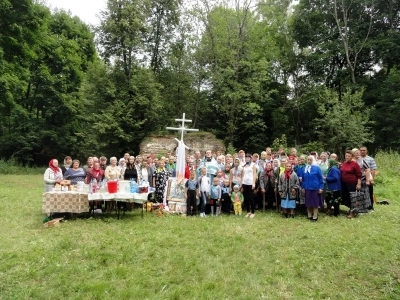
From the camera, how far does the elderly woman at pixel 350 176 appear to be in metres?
8.80

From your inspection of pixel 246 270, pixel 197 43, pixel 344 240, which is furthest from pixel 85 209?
pixel 197 43

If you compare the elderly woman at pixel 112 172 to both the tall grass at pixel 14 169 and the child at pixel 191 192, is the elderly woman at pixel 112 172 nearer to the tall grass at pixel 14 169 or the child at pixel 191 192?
the child at pixel 191 192

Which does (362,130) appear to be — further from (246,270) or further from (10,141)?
(10,141)

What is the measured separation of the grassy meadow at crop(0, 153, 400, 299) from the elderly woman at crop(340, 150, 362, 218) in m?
0.76

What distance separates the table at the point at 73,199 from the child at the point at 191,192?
137cm

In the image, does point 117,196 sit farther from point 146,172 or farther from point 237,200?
point 237,200

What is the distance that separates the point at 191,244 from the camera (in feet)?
22.0

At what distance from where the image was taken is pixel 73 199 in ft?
27.5

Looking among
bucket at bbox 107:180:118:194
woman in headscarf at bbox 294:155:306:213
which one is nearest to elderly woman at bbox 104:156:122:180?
bucket at bbox 107:180:118:194

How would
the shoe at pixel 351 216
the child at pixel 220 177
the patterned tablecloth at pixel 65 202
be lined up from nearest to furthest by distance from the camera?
the patterned tablecloth at pixel 65 202 < the shoe at pixel 351 216 < the child at pixel 220 177

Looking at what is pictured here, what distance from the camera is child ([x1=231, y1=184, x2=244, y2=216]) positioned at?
935cm

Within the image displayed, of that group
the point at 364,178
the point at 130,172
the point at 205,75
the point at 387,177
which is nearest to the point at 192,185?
the point at 130,172

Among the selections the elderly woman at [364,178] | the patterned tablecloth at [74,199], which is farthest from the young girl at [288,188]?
the patterned tablecloth at [74,199]

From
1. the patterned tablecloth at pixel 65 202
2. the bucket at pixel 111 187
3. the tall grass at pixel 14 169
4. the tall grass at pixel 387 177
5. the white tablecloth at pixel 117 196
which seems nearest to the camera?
the patterned tablecloth at pixel 65 202
